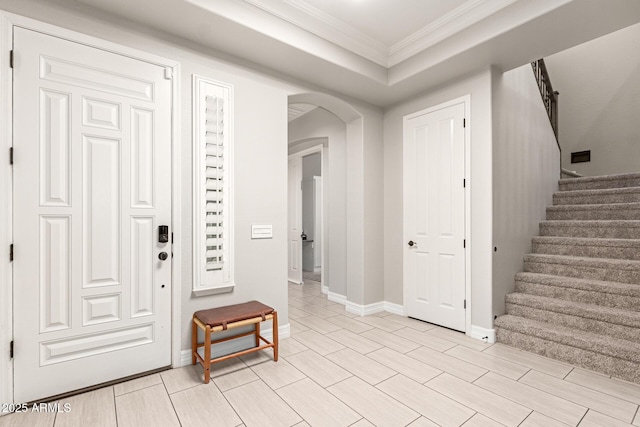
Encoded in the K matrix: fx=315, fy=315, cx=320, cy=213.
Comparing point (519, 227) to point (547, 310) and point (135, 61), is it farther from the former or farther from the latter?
point (135, 61)

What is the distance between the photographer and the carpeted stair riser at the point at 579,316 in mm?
2637

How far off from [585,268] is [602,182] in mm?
2024

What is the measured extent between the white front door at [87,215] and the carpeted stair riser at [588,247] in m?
4.09

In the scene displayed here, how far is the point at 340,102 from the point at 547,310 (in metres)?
3.15

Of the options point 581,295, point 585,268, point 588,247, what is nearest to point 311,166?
point 588,247

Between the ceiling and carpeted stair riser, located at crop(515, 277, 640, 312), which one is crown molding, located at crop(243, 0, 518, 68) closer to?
the ceiling

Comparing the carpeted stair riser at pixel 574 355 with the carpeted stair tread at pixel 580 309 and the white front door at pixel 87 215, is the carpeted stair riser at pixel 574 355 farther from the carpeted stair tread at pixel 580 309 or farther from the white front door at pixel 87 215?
the white front door at pixel 87 215

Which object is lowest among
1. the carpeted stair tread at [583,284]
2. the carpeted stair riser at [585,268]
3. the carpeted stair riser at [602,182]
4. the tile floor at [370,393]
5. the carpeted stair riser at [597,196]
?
the tile floor at [370,393]

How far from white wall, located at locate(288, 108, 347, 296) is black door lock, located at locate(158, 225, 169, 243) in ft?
8.54

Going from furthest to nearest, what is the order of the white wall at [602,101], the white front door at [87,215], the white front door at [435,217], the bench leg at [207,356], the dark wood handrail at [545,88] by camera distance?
1. the white wall at [602,101]
2. the dark wood handrail at [545,88]
3. the white front door at [435,217]
4. the bench leg at [207,356]
5. the white front door at [87,215]

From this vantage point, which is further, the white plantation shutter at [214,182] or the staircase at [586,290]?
the white plantation shutter at [214,182]

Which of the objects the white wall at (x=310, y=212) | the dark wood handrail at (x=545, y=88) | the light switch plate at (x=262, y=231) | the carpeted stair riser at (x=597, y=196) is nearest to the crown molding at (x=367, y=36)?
the light switch plate at (x=262, y=231)

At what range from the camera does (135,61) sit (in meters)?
2.46

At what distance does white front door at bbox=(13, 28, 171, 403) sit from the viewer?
2.07 meters
